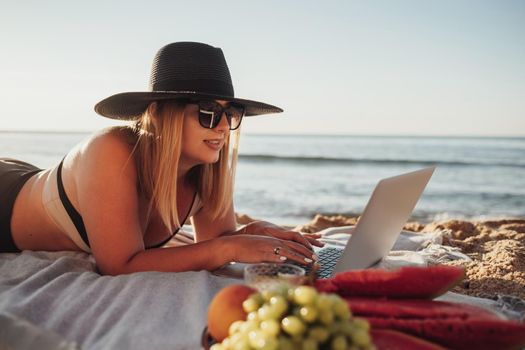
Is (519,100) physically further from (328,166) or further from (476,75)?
(328,166)

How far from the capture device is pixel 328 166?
21.7m

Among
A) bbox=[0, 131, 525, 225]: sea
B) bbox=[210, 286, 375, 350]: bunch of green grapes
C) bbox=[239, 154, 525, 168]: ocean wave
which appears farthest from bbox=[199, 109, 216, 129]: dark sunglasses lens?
bbox=[239, 154, 525, 168]: ocean wave

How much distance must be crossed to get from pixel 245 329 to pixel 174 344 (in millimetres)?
736

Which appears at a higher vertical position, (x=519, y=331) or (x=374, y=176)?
(x=519, y=331)

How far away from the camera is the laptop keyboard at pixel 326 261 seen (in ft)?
8.10

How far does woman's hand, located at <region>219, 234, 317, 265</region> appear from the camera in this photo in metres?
2.33

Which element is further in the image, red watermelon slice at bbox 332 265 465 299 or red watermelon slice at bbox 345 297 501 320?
red watermelon slice at bbox 332 265 465 299

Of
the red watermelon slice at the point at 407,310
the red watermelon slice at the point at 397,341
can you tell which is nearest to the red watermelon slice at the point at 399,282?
the red watermelon slice at the point at 407,310

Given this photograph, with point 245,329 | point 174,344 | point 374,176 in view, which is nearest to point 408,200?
point 174,344

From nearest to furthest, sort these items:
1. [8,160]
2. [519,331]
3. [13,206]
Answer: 1. [519,331]
2. [13,206]
3. [8,160]

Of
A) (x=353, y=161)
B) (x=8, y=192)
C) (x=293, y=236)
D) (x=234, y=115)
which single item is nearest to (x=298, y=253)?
(x=293, y=236)

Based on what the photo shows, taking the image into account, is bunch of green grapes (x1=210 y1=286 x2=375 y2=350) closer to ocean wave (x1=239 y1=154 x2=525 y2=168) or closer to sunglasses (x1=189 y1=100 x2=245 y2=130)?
sunglasses (x1=189 y1=100 x2=245 y2=130)

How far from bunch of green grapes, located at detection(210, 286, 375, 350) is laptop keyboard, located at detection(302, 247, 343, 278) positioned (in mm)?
1353

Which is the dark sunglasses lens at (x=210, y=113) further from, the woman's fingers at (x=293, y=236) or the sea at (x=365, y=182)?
the sea at (x=365, y=182)
